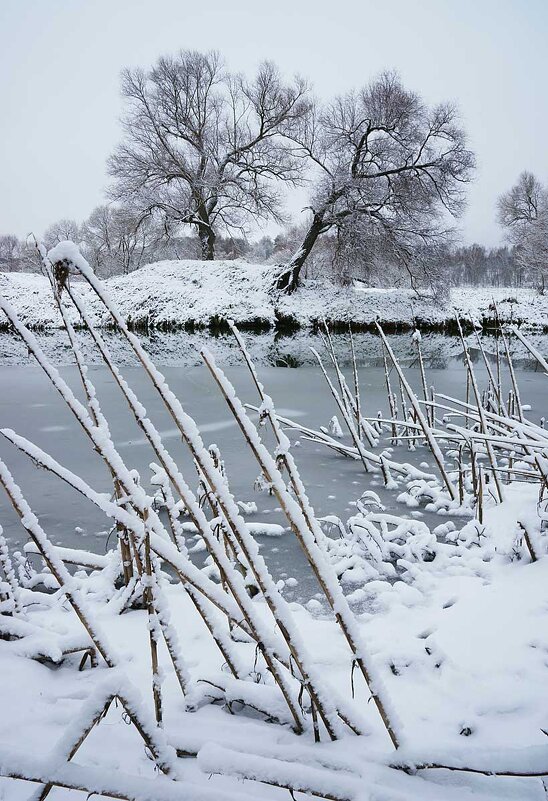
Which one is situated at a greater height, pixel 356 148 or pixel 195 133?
pixel 195 133

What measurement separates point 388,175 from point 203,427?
1577cm

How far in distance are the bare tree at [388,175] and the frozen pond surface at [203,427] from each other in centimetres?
584

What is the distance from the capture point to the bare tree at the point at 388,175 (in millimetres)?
15906

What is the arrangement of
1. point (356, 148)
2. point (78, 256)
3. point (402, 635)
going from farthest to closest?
point (356, 148) < point (402, 635) < point (78, 256)

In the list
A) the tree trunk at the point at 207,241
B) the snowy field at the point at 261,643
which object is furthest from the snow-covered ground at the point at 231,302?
the snowy field at the point at 261,643

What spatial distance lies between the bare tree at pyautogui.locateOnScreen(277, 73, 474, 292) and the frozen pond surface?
5.84m

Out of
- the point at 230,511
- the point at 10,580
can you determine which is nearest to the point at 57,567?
the point at 230,511

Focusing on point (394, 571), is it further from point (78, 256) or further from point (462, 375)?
point (462, 375)

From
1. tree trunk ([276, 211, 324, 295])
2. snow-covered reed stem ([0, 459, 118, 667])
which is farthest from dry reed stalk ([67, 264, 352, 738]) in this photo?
tree trunk ([276, 211, 324, 295])

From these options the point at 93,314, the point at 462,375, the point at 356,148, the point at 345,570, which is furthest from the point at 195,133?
the point at 345,570

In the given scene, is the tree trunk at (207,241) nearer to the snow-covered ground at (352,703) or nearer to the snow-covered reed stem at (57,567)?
the snow-covered ground at (352,703)

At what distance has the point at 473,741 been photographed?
43.2 inches

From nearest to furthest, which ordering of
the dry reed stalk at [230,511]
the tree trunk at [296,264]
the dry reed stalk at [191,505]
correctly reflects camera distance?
the dry reed stalk at [230,511], the dry reed stalk at [191,505], the tree trunk at [296,264]

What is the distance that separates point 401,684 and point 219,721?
0.60m
